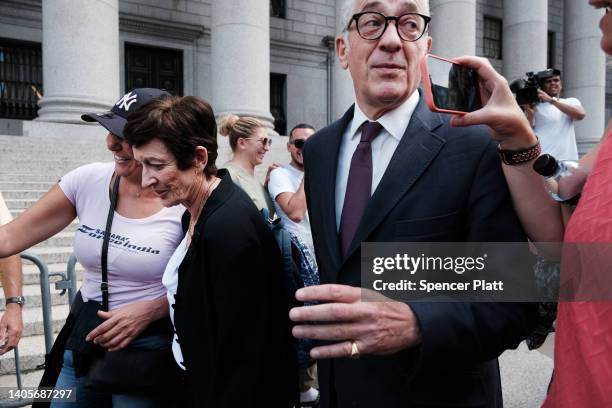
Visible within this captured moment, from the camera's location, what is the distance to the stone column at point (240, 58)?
11.6m

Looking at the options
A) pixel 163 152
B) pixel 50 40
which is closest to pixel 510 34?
pixel 50 40

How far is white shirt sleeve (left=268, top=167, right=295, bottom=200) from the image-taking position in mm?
4355

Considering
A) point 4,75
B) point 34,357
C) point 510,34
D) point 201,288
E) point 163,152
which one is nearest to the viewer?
point 201,288

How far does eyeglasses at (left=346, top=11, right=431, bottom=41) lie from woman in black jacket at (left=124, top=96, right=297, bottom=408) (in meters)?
0.88

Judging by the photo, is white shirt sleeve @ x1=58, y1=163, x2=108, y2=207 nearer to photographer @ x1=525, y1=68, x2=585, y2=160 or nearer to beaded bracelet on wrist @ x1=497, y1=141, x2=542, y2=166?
beaded bracelet on wrist @ x1=497, y1=141, x2=542, y2=166

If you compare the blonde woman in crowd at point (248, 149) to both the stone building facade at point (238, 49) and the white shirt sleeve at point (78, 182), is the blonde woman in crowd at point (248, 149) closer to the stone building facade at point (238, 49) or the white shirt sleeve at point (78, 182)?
the white shirt sleeve at point (78, 182)

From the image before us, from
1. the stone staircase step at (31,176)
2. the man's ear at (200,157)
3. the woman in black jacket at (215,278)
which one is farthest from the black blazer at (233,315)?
the stone staircase step at (31,176)

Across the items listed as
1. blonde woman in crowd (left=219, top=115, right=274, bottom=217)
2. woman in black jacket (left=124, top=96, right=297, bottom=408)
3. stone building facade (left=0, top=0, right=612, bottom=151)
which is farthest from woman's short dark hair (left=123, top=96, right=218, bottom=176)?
stone building facade (left=0, top=0, right=612, bottom=151)

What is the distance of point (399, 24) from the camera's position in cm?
162

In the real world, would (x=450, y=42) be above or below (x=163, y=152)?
above

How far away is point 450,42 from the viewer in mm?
14891

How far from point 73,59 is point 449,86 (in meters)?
10.5

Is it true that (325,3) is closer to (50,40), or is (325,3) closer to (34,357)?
(50,40)

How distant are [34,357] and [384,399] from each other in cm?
384
